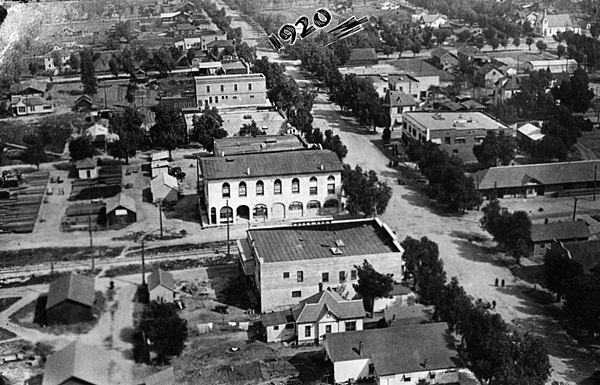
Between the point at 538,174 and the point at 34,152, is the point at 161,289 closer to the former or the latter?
the point at 34,152

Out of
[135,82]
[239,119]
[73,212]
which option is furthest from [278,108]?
[73,212]

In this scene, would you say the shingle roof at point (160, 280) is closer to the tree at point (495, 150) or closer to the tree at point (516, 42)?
the tree at point (495, 150)

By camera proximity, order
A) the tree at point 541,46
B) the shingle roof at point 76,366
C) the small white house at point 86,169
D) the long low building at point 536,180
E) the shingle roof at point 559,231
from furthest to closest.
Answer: the tree at point 541,46 < the small white house at point 86,169 < the long low building at point 536,180 < the shingle roof at point 559,231 < the shingle roof at point 76,366

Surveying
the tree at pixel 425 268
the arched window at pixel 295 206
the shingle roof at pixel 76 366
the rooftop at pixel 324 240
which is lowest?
the arched window at pixel 295 206

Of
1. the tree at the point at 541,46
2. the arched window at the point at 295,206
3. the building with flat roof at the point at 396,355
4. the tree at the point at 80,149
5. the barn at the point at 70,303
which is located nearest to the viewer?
the building with flat roof at the point at 396,355

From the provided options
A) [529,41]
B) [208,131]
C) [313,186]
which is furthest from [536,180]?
[529,41]

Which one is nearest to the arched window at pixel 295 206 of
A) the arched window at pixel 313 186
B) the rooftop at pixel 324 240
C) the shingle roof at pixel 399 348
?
the arched window at pixel 313 186

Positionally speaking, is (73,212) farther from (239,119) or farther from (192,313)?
(239,119)

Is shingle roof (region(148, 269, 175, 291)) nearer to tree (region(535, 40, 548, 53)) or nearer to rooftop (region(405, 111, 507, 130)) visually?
rooftop (region(405, 111, 507, 130))
